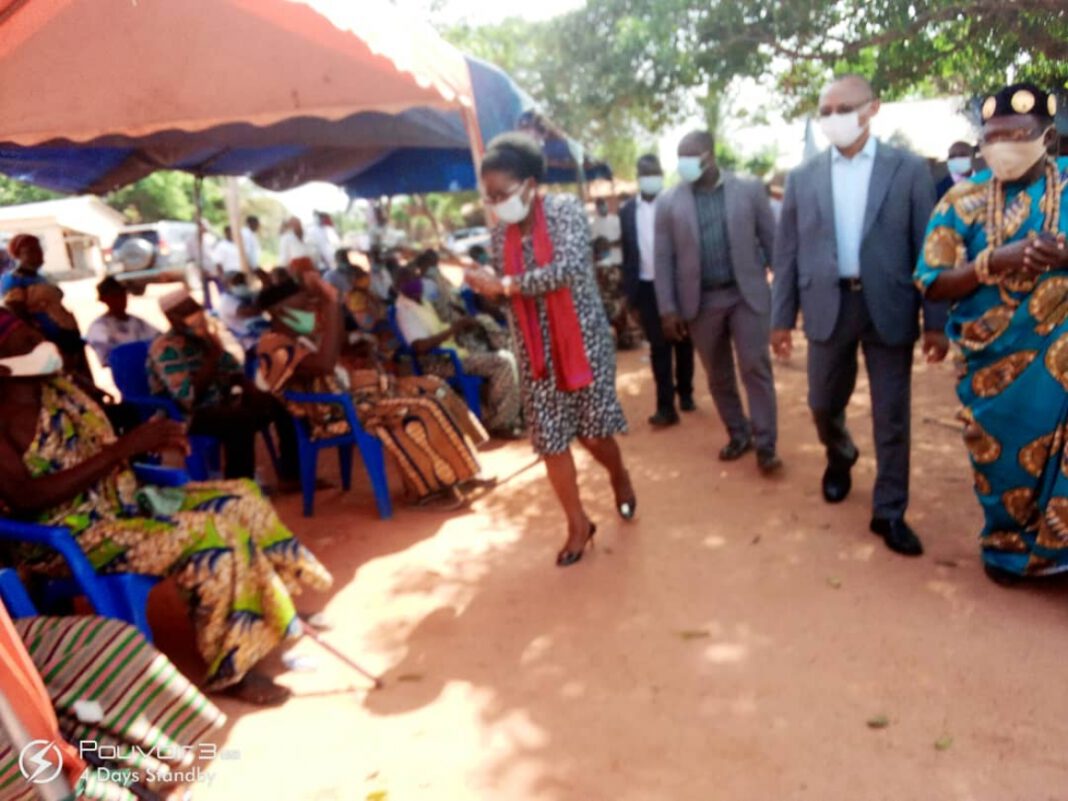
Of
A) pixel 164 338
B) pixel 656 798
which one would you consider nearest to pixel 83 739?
pixel 656 798

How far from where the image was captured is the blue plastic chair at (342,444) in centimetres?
453

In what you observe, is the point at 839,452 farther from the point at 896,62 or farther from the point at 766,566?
the point at 896,62

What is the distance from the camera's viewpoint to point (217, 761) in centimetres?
264

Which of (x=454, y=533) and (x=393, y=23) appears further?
(x=454, y=533)

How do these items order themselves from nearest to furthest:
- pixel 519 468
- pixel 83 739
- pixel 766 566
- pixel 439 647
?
pixel 83 739 < pixel 439 647 < pixel 766 566 < pixel 519 468

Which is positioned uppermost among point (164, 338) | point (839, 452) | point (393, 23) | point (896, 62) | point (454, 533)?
point (393, 23)

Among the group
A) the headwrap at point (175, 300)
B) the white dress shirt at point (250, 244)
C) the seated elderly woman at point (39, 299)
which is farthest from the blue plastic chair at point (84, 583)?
the white dress shirt at point (250, 244)

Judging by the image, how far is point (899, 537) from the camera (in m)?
3.52

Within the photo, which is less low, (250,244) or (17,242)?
(17,242)

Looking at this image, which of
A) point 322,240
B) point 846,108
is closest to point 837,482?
point 846,108

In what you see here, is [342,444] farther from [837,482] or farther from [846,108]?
[846,108]

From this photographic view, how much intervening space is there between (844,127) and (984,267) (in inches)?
35.9

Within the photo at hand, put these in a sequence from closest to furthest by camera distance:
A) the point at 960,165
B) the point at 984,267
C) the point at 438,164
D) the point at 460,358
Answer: the point at 984,267 < the point at 460,358 < the point at 960,165 < the point at 438,164

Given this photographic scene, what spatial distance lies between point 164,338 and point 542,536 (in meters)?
2.55
